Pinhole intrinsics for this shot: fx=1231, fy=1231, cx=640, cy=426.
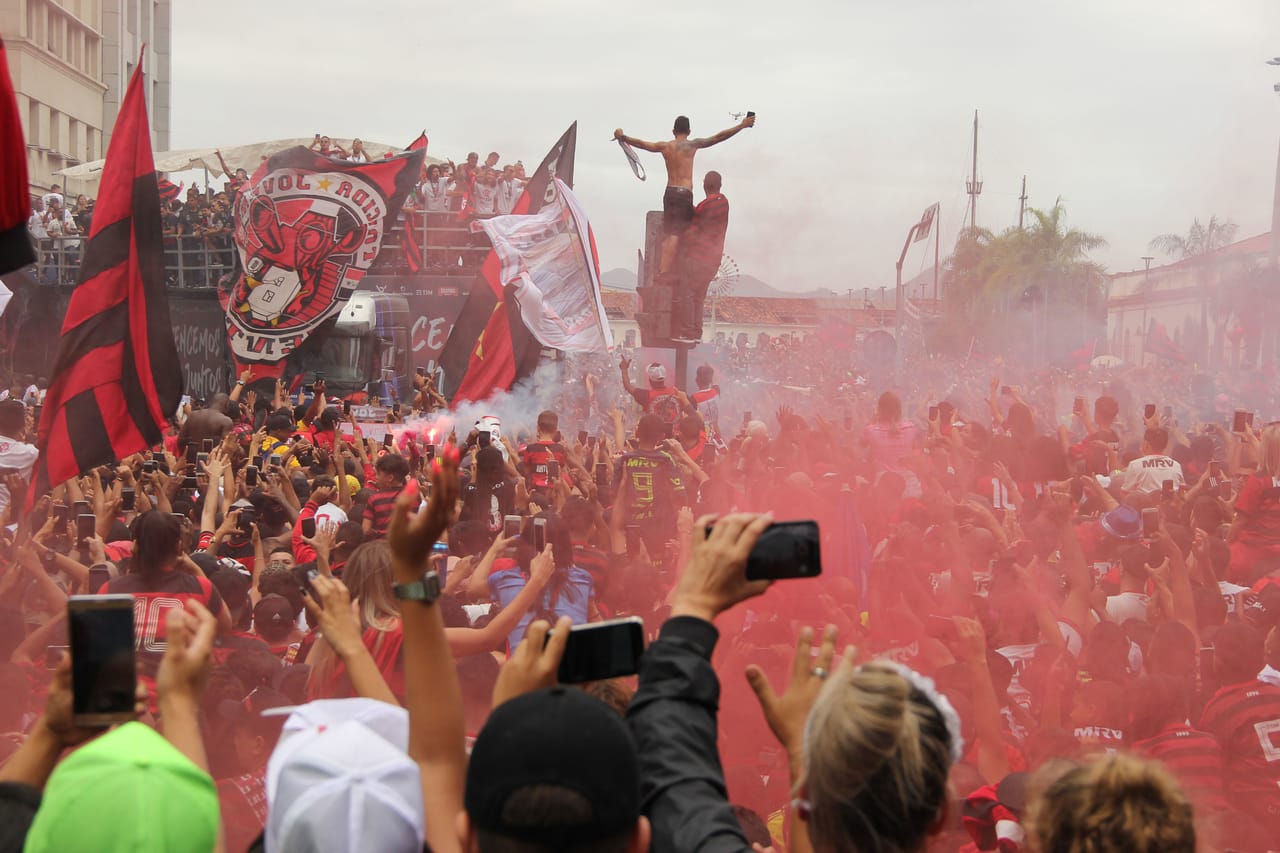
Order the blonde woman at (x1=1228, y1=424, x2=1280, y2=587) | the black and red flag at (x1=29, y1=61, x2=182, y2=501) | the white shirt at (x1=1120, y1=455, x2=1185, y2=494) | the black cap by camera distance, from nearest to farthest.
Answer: the black cap → the black and red flag at (x1=29, y1=61, x2=182, y2=501) → the blonde woman at (x1=1228, y1=424, x2=1280, y2=587) → the white shirt at (x1=1120, y1=455, x2=1185, y2=494)

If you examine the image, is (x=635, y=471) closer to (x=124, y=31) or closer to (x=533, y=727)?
(x=533, y=727)

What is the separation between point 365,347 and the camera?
2006cm

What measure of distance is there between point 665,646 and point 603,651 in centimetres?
11

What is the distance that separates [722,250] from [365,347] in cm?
1073

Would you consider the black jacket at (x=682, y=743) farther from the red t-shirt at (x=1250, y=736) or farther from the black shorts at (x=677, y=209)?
the black shorts at (x=677, y=209)

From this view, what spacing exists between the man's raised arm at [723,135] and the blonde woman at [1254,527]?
4.77m

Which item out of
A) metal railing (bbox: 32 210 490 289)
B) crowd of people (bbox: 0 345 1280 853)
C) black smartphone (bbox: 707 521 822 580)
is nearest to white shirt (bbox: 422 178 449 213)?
metal railing (bbox: 32 210 490 289)

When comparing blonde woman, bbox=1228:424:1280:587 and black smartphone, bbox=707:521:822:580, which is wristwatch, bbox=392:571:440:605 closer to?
black smartphone, bbox=707:521:822:580

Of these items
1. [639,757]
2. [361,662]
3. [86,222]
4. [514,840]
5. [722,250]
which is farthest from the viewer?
[86,222]

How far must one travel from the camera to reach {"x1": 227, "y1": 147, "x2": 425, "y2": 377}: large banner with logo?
14070 millimetres

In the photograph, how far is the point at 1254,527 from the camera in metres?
6.85

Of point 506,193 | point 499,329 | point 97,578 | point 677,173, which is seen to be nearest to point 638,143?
point 677,173

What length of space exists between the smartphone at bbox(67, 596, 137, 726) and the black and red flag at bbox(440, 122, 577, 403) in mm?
11010

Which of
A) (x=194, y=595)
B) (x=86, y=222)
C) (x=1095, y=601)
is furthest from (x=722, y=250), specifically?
(x=86, y=222)
